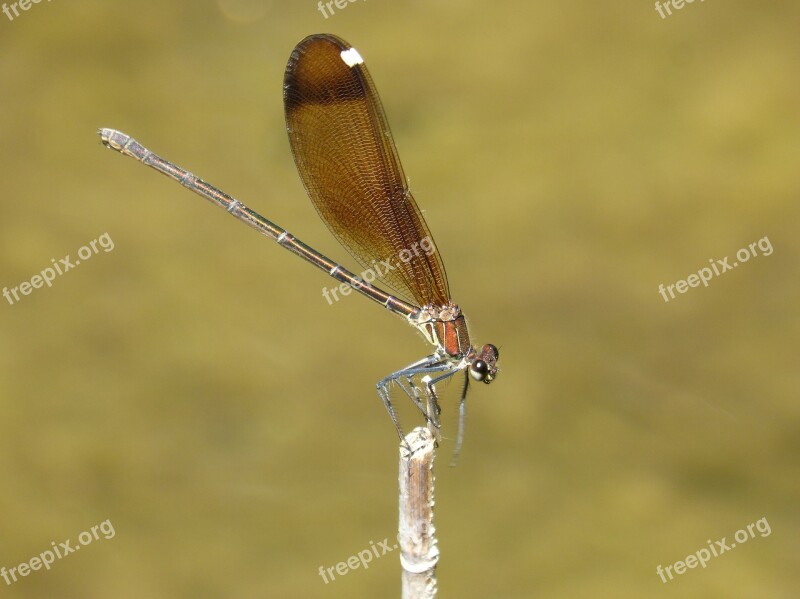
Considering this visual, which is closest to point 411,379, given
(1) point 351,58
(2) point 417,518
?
(2) point 417,518

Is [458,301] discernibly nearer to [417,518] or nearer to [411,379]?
[411,379]

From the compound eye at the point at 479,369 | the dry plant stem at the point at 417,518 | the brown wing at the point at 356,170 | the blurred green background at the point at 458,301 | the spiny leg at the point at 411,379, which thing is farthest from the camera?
the blurred green background at the point at 458,301

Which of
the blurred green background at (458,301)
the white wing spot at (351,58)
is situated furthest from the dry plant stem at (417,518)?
the blurred green background at (458,301)

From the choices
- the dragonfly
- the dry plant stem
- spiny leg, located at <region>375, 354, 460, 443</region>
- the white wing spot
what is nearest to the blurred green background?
the dragonfly

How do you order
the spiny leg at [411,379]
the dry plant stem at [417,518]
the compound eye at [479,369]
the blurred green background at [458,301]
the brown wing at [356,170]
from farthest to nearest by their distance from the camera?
the blurred green background at [458,301] → the brown wing at [356,170] → the compound eye at [479,369] → the spiny leg at [411,379] → the dry plant stem at [417,518]

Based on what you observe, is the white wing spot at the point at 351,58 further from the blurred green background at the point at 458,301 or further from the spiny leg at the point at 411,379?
the blurred green background at the point at 458,301

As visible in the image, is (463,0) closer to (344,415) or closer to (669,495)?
(344,415)

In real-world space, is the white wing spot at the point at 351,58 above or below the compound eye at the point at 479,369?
above
